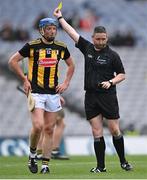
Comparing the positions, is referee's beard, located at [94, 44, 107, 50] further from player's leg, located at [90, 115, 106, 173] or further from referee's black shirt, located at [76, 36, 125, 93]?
player's leg, located at [90, 115, 106, 173]

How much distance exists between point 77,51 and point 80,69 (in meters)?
0.78

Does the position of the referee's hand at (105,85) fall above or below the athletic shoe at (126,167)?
above

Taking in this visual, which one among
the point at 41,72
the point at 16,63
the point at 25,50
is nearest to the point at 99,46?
the point at 41,72

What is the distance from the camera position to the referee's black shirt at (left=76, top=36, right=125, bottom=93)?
35.4 feet

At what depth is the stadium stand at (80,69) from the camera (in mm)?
25734

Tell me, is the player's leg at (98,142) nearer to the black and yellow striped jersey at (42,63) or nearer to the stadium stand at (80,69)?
the black and yellow striped jersey at (42,63)

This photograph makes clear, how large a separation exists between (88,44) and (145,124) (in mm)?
14836

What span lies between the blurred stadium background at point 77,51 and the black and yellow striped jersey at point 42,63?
14.2m

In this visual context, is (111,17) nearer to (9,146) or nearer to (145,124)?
(145,124)

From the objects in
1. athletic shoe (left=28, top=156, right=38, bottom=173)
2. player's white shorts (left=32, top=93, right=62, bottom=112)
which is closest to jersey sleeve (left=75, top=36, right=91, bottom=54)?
player's white shorts (left=32, top=93, right=62, bottom=112)

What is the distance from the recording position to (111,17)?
2862cm

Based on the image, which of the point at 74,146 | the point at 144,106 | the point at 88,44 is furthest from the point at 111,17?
the point at 88,44

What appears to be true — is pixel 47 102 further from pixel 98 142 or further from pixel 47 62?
pixel 98 142

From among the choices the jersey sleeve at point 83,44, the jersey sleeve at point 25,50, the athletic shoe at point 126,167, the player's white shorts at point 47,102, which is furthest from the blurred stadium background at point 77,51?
the jersey sleeve at point 25,50
